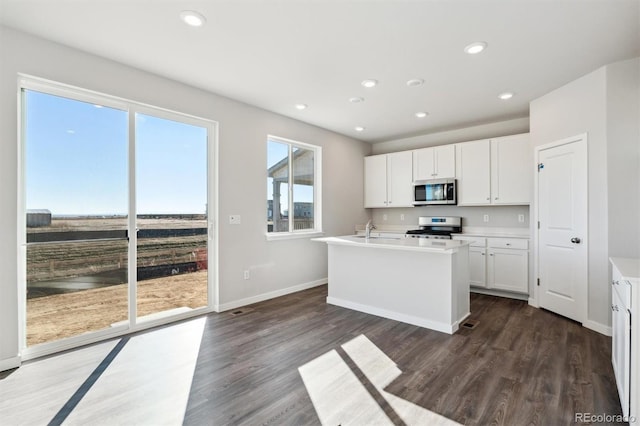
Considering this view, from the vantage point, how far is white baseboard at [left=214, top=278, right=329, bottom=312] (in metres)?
3.99

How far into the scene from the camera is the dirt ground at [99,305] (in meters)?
2.76

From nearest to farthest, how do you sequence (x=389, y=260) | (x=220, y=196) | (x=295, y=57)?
(x=295, y=57)
(x=389, y=260)
(x=220, y=196)

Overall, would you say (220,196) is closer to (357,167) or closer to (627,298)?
(357,167)

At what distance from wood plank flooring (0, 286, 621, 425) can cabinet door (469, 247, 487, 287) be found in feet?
3.80

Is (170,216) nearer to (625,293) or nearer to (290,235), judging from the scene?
(290,235)

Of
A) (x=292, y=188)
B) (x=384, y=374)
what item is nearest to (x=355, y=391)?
(x=384, y=374)

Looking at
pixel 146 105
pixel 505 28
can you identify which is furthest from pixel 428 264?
pixel 146 105

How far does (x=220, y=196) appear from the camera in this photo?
3.96m

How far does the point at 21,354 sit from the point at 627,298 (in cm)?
439

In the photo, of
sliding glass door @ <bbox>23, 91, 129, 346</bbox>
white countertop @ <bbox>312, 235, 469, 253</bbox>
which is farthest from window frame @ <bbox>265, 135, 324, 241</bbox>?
sliding glass door @ <bbox>23, 91, 129, 346</bbox>

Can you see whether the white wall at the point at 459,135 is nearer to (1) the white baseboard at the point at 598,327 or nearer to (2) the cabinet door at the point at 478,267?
(2) the cabinet door at the point at 478,267

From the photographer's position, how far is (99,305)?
3076mm

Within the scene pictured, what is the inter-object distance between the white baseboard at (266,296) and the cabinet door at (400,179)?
208cm

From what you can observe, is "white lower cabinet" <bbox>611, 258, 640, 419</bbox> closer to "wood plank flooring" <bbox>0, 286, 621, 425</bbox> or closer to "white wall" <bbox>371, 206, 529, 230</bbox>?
"wood plank flooring" <bbox>0, 286, 621, 425</bbox>
